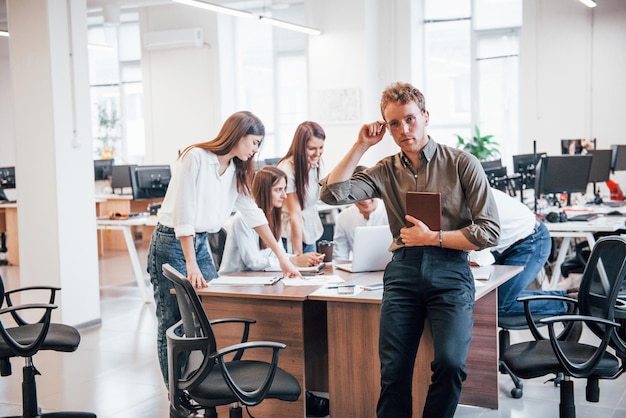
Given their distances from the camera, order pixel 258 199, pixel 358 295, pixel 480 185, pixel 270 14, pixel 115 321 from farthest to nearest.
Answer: pixel 270 14 → pixel 115 321 → pixel 258 199 → pixel 358 295 → pixel 480 185

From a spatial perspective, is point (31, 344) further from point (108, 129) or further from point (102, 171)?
point (108, 129)

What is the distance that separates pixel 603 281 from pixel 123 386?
2.78 m

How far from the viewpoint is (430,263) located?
2.85 m

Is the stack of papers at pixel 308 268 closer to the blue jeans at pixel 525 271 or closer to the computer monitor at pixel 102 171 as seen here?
the blue jeans at pixel 525 271

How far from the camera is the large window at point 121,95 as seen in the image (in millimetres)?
13484

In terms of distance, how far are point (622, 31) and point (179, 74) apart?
6789 millimetres

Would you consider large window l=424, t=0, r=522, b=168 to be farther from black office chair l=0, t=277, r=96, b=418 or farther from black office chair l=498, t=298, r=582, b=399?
black office chair l=0, t=277, r=96, b=418

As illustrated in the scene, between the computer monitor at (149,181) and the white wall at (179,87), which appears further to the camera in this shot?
the white wall at (179,87)

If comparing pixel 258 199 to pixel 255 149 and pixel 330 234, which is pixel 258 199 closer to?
pixel 255 149

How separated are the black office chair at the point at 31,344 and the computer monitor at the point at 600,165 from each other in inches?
230

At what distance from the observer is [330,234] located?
583cm

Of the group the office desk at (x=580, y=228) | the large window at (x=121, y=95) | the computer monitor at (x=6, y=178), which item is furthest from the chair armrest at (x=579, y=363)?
the large window at (x=121, y=95)

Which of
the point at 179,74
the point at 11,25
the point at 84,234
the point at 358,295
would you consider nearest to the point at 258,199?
the point at 358,295

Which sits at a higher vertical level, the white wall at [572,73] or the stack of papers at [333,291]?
the white wall at [572,73]
